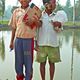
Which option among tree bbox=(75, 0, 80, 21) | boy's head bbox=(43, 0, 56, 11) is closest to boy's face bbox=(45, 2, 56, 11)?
boy's head bbox=(43, 0, 56, 11)

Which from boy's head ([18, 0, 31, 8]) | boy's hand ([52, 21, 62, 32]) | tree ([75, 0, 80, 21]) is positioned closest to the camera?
boy's head ([18, 0, 31, 8])

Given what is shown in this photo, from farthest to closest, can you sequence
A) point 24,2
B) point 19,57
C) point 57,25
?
point 57,25, point 19,57, point 24,2

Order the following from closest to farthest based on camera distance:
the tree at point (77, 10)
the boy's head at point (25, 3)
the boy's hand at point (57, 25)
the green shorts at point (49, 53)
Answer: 1. the boy's head at point (25, 3)
2. the boy's hand at point (57, 25)
3. the green shorts at point (49, 53)
4. the tree at point (77, 10)

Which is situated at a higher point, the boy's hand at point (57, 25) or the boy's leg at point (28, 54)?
the boy's hand at point (57, 25)

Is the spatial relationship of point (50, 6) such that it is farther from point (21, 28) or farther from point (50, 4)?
point (21, 28)

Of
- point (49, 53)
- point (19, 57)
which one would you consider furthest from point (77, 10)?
point (19, 57)

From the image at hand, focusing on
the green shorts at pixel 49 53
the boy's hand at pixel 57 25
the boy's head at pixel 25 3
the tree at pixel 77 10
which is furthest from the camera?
the tree at pixel 77 10

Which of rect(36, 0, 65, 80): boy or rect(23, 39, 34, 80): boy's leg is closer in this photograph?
rect(23, 39, 34, 80): boy's leg

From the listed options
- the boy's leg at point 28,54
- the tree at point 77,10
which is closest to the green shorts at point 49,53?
the boy's leg at point 28,54

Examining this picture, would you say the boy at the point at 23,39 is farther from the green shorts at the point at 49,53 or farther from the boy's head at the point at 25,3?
the green shorts at the point at 49,53

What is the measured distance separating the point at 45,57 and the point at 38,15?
2.34 ft

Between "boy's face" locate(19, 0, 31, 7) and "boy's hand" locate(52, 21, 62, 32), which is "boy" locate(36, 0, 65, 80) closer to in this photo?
"boy's hand" locate(52, 21, 62, 32)

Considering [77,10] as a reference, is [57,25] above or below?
below

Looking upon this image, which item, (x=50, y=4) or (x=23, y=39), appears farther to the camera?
(x=50, y=4)
